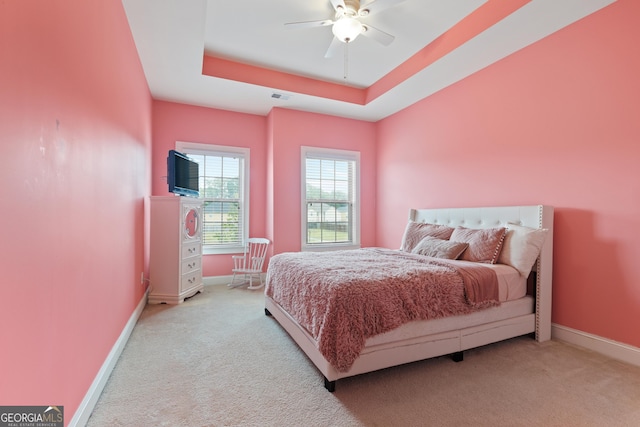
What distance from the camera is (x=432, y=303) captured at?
2.05 m

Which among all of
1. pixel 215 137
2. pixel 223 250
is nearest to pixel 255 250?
pixel 223 250

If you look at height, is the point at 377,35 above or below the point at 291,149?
above

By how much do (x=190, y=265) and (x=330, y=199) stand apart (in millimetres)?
2475

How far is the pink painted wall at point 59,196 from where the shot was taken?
944mm

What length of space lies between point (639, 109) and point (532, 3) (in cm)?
115

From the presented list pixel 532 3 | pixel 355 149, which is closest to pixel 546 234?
pixel 532 3

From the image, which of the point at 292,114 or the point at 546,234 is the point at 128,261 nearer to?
the point at 292,114

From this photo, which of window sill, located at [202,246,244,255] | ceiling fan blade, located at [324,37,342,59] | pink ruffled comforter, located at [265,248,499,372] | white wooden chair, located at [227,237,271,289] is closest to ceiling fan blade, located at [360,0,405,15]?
ceiling fan blade, located at [324,37,342,59]

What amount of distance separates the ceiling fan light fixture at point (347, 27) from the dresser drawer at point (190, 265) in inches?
124

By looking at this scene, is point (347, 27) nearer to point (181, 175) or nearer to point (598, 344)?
point (181, 175)

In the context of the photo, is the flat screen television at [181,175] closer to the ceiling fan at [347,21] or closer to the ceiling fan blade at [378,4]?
the ceiling fan at [347,21]

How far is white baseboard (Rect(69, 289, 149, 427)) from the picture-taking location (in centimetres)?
146

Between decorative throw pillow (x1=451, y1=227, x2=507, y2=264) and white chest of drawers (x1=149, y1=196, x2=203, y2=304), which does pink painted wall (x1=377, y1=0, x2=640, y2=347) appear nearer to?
decorative throw pillow (x1=451, y1=227, x2=507, y2=264)

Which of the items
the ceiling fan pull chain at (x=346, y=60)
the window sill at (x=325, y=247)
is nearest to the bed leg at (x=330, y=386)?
the window sill at (x=325, y=247)
